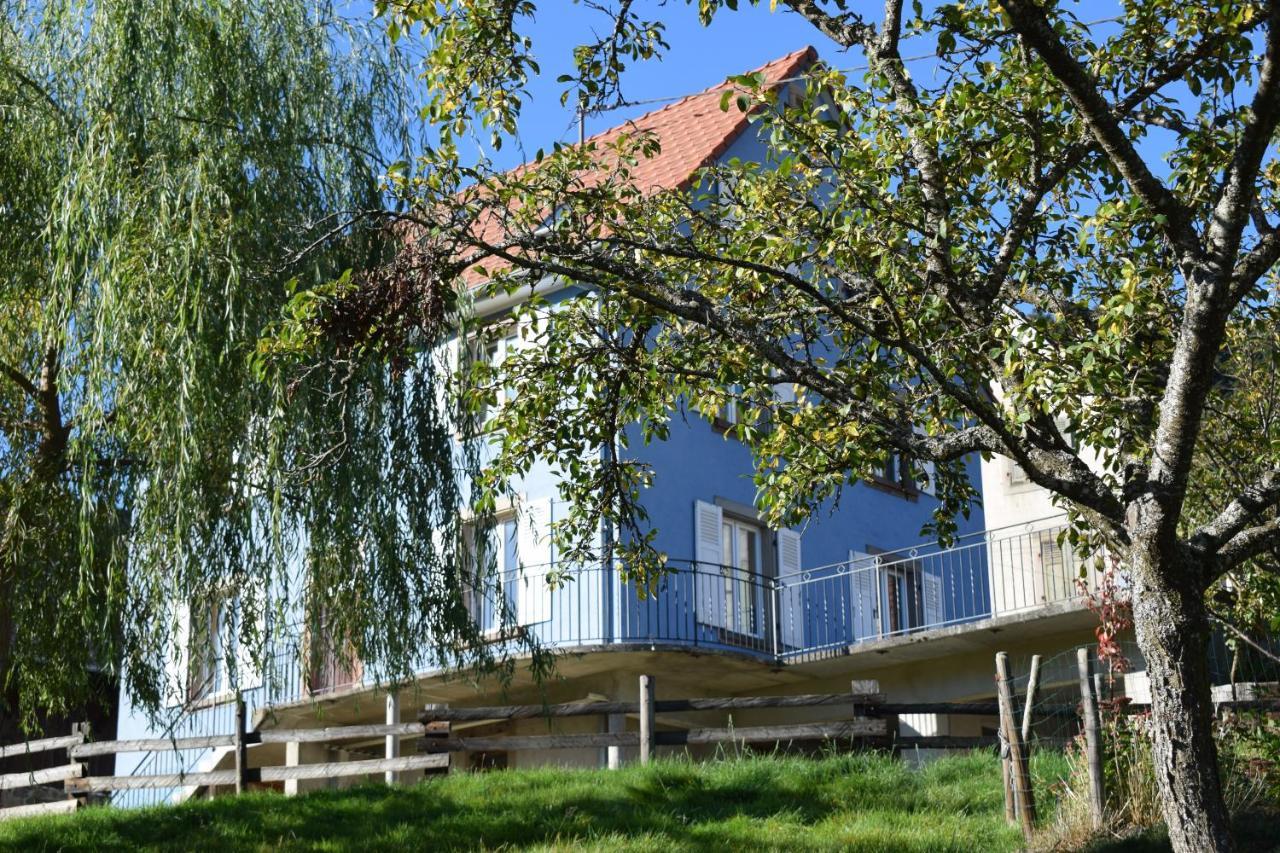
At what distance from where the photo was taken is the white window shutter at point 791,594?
75.0ft

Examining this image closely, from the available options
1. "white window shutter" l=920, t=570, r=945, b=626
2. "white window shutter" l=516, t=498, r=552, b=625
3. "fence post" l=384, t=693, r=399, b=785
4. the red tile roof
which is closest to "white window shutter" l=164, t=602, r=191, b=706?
"fence post" l=384, t=693, r=399, b=785

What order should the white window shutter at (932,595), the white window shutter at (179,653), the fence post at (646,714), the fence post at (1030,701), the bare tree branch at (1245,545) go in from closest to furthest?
the bare tree branch at (1245,545)
the fence post at (1030,701)
the white window shutter at (179,653)
the fence post at (646,714)
the white window shutter at (932,595)

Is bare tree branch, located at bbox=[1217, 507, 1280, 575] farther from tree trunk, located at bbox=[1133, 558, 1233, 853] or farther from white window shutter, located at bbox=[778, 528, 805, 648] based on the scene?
white window shutter, located at bbox=[778, 528, 805, 648]

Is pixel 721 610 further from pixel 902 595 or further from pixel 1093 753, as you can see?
pixel 1093 753

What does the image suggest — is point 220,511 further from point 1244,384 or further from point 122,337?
point 1244,384

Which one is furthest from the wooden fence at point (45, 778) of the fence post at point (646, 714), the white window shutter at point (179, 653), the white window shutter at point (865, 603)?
the white window shutter at point (865, 603)

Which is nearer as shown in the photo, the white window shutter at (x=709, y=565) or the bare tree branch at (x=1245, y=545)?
the bare tree branch at (x=1245, y=545)

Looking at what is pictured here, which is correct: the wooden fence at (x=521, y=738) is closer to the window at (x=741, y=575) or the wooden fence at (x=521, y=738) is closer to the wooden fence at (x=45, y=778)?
the wooden fence at (x=45, y=778)

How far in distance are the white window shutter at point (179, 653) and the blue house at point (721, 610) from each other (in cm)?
553

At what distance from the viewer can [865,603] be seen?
77.3 feet

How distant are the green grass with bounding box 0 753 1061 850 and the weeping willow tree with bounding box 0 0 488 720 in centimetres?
126

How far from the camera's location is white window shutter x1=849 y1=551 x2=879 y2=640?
75.9ft

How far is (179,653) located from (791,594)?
11.2m

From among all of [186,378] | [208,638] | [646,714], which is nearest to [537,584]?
[646,714]
